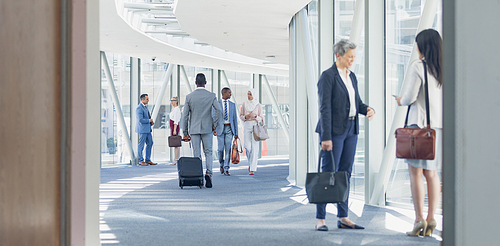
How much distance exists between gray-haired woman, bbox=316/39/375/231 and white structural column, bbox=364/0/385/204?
1.90 meters

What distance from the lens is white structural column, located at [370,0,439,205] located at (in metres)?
5.82

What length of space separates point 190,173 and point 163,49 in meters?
6.27

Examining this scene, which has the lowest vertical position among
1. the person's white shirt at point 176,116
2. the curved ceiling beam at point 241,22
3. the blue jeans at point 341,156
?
the blue jeans at point 341,156

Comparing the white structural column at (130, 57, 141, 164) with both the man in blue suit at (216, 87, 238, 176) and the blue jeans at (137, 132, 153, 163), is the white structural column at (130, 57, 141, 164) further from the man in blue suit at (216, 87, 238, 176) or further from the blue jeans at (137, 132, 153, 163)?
the man in blue suit at (216, 87, 238, 176)

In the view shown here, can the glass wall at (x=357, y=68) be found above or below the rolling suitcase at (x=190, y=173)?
above

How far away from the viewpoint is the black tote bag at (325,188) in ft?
14.7

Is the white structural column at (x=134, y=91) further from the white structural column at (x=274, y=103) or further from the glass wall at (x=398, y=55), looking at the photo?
the glass wall at (x=398, y=55)

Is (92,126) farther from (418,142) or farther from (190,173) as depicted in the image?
(190,173)

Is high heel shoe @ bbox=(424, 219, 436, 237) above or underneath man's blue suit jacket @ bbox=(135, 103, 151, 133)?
underneath

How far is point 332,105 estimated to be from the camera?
188 inches

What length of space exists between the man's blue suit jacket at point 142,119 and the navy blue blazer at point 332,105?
10.5 metres

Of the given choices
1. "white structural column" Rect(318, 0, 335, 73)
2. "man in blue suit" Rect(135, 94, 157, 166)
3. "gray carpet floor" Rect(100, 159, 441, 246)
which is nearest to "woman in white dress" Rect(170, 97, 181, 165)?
"man in blue suit" Rect(135, 94, 157, 166)
